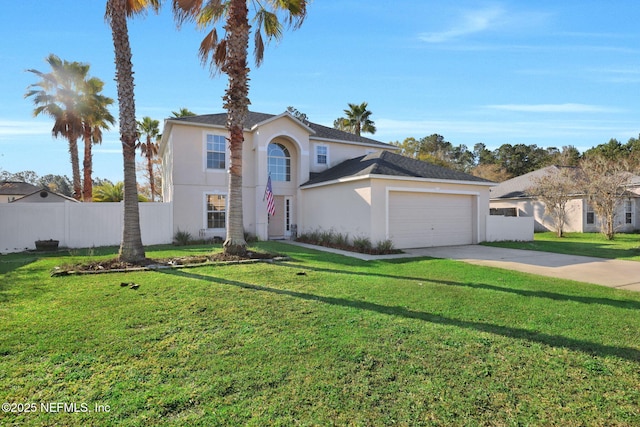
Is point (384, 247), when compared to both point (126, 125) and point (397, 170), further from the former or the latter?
point (126, 125)

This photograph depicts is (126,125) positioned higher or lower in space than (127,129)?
higher

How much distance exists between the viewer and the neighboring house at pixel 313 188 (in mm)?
14086

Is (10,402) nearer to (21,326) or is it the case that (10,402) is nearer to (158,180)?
(21,326)

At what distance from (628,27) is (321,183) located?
464 inches

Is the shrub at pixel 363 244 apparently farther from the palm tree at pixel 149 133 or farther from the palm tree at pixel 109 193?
the palm tree at pixel 149 133

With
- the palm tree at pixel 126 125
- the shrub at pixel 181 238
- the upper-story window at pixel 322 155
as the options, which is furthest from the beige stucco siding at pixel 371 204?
the palm tree at pixel 126 125

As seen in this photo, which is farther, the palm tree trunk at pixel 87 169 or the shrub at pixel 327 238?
the palm tree trunk at pixel 87 169

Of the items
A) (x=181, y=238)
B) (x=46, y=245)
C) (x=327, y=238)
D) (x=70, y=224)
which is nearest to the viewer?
(x=46, y=245)

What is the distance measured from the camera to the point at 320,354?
394 centimetres

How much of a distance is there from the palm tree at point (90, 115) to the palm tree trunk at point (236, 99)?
56.6 ft

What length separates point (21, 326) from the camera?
4.73 metres

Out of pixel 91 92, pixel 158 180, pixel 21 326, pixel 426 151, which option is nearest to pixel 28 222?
pixel 21 326

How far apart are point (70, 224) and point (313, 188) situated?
10.8 meters

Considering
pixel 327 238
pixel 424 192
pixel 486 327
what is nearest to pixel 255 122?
pixel 327 238
